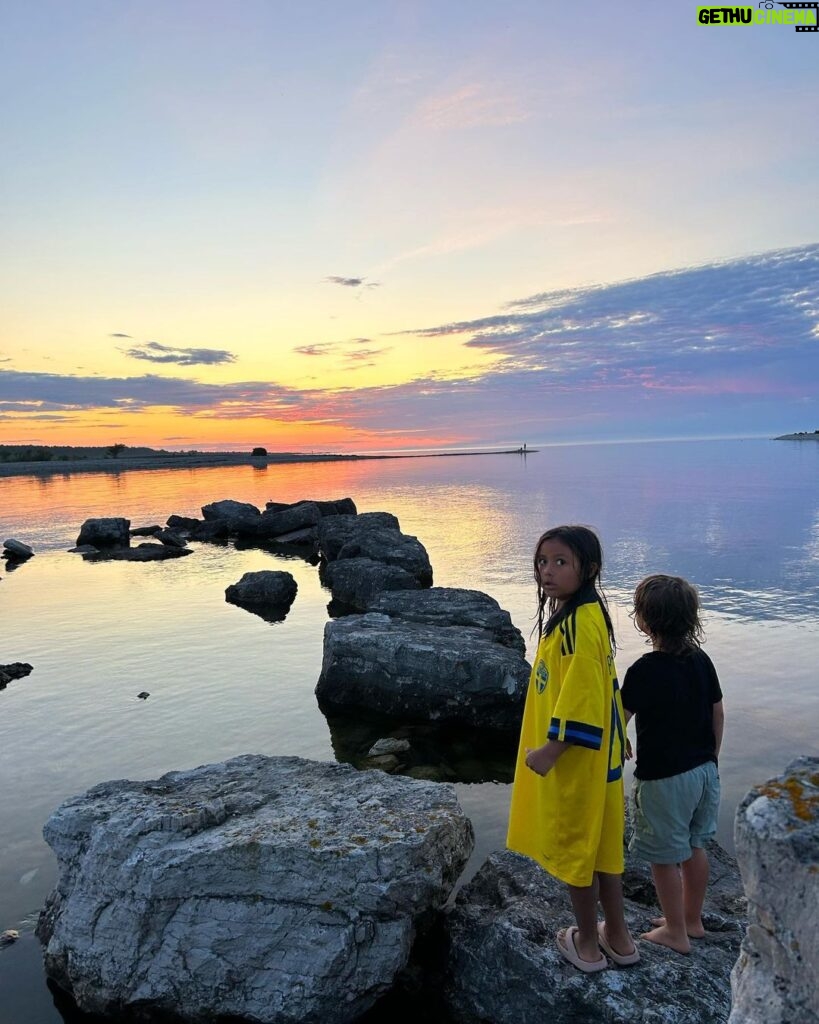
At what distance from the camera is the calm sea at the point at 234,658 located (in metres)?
7.81

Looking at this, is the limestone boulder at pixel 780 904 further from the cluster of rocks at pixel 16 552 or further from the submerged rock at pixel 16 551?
the submerged rock at pixel 16 551

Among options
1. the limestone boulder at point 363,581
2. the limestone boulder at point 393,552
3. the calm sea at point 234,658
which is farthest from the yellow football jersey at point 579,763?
the limestone boulder at point 393,552

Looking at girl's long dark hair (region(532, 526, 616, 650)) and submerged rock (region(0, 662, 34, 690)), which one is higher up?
girl's long dark hair (region(532, 526, 616, 650))

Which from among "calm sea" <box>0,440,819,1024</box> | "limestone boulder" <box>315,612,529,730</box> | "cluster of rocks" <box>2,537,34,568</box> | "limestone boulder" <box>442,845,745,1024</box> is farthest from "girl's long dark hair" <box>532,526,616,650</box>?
"cluster of rocks" <box>2,537,34,568</box>

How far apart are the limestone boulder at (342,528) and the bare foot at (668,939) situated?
779 inches

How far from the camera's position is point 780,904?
205 cm

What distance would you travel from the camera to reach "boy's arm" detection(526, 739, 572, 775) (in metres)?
3.98

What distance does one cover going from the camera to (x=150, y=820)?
16.6 feet

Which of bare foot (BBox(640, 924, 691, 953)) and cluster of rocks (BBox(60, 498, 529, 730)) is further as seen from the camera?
cluster of rocks (BBox(60, 498, 529, 730))

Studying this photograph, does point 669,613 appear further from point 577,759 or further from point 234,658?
point 234,658

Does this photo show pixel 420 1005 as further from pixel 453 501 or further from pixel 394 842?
pixel 453 501

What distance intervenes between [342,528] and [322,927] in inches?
825

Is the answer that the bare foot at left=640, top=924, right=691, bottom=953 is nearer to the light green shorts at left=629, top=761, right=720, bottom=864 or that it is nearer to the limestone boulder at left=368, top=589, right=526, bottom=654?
the light green shorts at left=629, top=761, right=720, bottom=864

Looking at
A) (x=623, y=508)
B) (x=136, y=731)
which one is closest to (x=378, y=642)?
(x=136, y=731)
